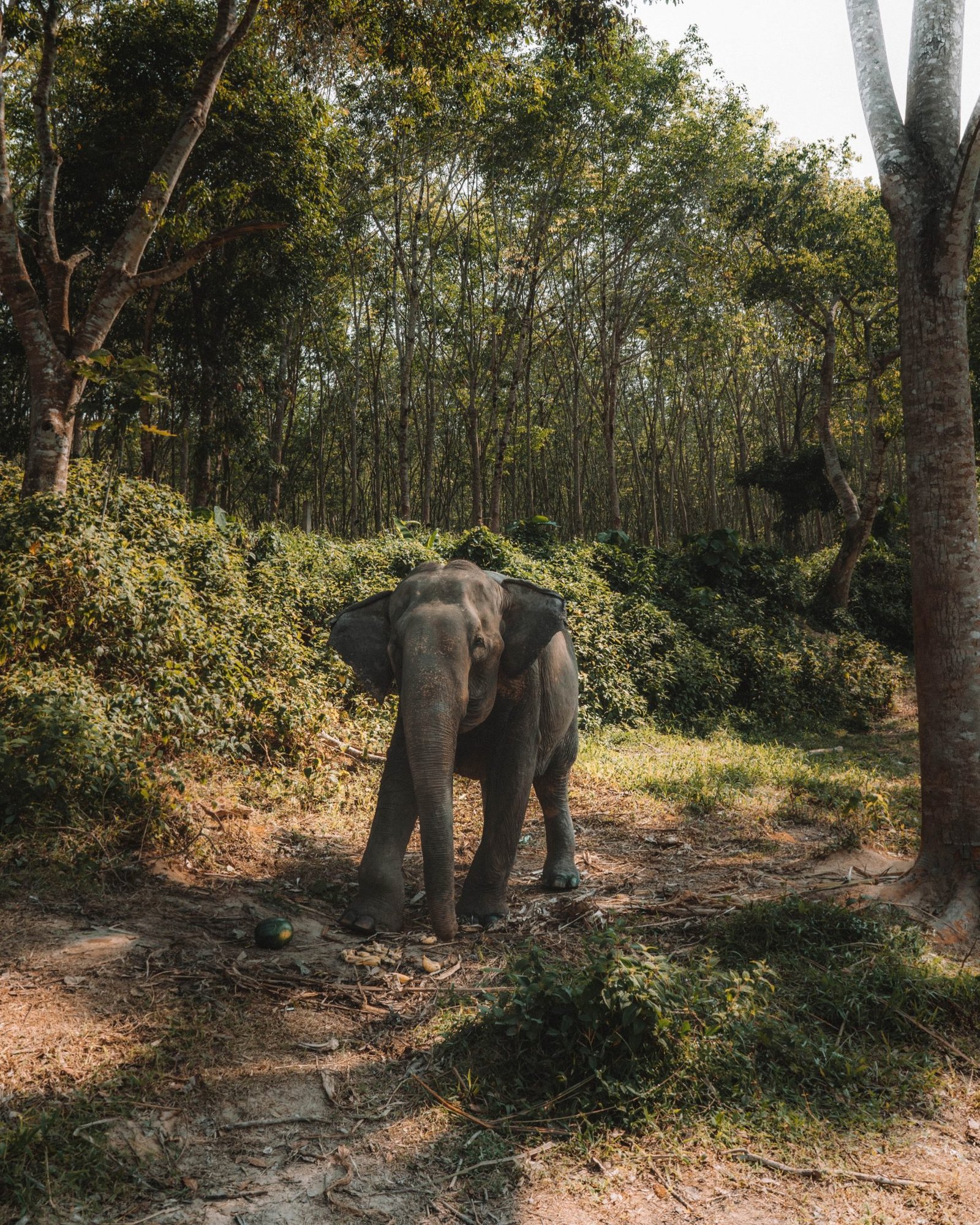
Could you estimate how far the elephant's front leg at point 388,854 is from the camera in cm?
475

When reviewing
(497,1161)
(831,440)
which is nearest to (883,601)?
→ (831,440)

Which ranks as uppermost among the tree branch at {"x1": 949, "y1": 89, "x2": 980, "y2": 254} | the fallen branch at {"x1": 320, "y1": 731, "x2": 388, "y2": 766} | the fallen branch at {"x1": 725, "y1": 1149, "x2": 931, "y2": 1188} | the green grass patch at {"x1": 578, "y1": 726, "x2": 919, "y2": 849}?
the tree branch at {"x1": 949, "y1": 89, "x2": 980, "y2": 254}

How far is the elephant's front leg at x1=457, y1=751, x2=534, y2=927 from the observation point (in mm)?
4973

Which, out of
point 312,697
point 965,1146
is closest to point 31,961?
point 965,1146

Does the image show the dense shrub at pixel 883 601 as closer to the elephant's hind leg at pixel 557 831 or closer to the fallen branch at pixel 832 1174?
the elephant's hind leg at pixel 557 831

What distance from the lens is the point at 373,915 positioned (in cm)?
475

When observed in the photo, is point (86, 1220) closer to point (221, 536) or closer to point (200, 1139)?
point (200, 1139)

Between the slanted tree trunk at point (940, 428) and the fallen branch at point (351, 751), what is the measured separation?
16.3 ft

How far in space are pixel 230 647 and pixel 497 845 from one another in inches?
148

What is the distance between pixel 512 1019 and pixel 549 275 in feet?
76.7

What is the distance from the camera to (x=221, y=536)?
30.5ft

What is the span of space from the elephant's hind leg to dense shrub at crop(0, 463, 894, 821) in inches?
100

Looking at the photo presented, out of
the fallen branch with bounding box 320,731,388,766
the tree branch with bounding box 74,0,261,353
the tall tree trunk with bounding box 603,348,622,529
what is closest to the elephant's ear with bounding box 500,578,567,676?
the fallen branch with bounding box 320,731,388,766

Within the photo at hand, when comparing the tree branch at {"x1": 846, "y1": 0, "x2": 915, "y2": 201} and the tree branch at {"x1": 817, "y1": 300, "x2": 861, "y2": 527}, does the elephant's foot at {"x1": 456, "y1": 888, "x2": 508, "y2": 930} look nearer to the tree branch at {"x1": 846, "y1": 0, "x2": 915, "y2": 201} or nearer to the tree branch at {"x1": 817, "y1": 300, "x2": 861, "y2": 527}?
the tree branch at {"x1": 846, "y1": 0, "x2": 915, "y2": 201}
